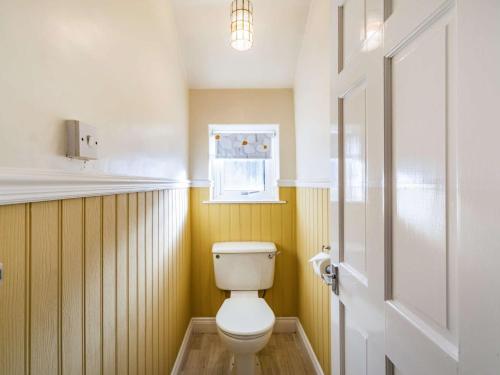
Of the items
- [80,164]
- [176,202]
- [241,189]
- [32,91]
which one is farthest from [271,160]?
[32,91]

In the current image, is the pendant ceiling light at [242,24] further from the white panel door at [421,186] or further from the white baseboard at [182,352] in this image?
the white baseboard at [182,352]

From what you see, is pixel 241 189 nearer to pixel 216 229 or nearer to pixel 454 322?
pixel 216 229

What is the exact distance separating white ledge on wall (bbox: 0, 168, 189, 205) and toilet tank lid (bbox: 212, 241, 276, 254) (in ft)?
4.12

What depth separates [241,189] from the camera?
8.23 feet

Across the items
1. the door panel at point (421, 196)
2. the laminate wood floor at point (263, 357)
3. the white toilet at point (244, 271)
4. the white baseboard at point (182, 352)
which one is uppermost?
the door panel at point (421, 196)

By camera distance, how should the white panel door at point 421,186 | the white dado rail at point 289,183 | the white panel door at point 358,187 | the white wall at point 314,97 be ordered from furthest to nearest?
the white dado rail at point 289,183 → the white wall at point 314,97 → the white panel door at point 358,187 → the white panel door at point 421,186

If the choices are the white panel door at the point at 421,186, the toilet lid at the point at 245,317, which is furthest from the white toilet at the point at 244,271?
the white panel door at the point at 421,186

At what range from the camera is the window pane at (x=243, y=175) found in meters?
2.51

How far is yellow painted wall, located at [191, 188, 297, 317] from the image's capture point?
2305 mm

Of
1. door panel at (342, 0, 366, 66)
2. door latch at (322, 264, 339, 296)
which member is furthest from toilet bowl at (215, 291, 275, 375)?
door panel at (342, 0, 366, 66)

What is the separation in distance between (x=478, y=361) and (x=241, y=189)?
2.16 metres

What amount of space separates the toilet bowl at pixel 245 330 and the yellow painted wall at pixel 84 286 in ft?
1.19

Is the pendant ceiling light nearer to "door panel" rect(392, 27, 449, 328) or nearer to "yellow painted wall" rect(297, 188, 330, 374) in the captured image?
"yellow painted wall" rect(297, 188, 330, 374)

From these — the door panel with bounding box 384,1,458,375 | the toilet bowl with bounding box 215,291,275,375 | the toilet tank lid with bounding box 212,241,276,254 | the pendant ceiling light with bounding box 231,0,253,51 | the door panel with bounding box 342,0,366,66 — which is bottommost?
the toilet bowl with bounding box 215,291,275,375
